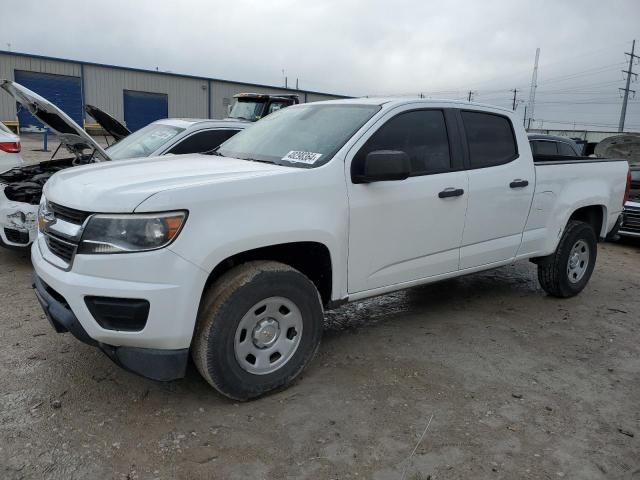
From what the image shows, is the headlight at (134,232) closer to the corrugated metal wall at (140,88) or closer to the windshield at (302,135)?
the windshield at (302,135)

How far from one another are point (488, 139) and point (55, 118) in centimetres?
420

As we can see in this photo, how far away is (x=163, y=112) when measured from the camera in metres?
Answer: 34.2

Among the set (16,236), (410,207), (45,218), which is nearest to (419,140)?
(410,207)

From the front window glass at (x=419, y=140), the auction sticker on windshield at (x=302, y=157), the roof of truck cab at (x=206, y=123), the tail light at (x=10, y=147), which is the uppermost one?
the roof of truck cab at (x=206, y=123)

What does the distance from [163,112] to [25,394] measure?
109 feet

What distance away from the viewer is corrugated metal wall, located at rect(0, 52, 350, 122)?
1147 inches

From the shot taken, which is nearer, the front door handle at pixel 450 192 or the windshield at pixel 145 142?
the front door handle at pixel 450 192

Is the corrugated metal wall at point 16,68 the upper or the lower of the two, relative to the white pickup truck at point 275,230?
upper

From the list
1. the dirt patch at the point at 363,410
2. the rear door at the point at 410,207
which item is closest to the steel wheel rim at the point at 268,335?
the dirt patch at the point at 363,410

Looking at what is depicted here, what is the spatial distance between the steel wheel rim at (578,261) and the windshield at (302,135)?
2887 mm

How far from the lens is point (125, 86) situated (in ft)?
107

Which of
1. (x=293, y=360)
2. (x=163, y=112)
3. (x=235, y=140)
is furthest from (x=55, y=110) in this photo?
(x=163, y=112)

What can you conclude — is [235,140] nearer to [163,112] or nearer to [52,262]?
[52,262]

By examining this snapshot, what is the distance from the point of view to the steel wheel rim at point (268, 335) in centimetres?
311
